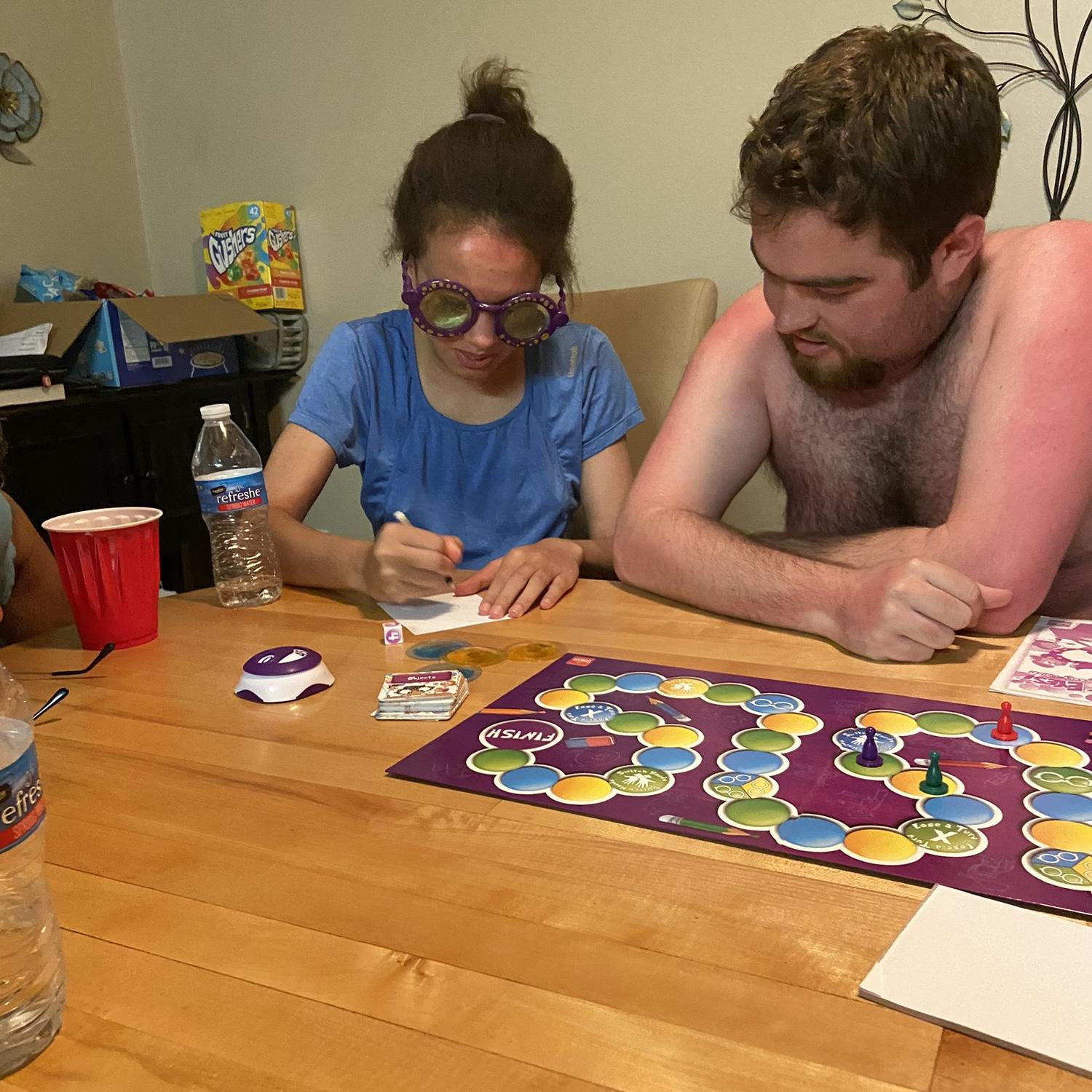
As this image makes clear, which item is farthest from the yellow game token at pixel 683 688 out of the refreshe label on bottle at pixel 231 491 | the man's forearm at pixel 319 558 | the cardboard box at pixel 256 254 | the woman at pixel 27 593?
the cardboard box at pixel 256 254

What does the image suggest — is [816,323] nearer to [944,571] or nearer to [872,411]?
[872,411]

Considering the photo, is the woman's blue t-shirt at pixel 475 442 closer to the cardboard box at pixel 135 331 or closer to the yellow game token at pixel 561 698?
the yellow game token at pixel 561 698

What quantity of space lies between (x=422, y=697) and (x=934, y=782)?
46cm

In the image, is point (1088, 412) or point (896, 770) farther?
point (1088, 412)

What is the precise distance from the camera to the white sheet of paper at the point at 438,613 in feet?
4.09

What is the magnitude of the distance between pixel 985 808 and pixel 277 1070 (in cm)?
50

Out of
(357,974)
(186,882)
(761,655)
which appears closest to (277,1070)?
(357,974)

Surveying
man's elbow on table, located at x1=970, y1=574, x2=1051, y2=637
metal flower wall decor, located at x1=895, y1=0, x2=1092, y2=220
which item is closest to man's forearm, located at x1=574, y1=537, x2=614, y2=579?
man's elbow on table, located at x1=970, y1=574, x2=1051, y2=637

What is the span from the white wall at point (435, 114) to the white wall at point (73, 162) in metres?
0.07

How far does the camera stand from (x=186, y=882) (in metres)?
0.69

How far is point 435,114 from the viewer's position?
2.89 metres

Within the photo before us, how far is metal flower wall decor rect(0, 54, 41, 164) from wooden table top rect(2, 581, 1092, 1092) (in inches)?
108

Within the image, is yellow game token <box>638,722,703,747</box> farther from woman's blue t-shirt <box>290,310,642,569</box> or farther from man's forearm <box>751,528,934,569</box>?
woman's blue t-shirt <box>290,310,642,569</box>

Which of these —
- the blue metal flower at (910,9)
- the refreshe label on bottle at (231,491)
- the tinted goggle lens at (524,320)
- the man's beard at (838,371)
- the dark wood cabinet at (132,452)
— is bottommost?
the dark wood cabinet at (132,452)
